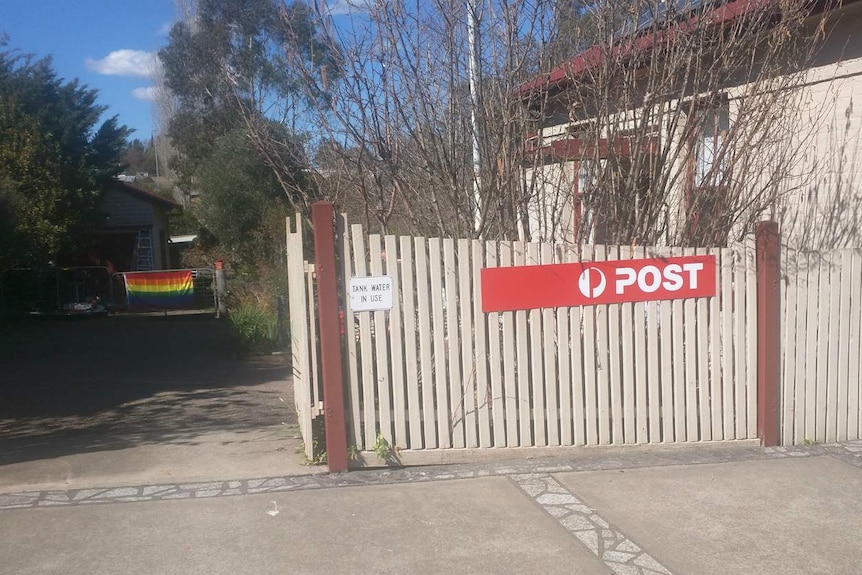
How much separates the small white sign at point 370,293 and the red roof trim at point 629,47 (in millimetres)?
2258

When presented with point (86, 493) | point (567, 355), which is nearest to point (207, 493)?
point (86, 493)

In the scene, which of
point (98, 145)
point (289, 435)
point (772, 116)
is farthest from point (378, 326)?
point (98, 145)

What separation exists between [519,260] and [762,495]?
227cm

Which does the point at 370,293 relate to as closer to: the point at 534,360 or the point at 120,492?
the point at 534,360

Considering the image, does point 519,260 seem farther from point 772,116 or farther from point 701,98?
point 772,116

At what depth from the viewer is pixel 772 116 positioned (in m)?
7.11

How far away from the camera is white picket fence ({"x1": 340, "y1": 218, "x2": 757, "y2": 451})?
19.5 ft

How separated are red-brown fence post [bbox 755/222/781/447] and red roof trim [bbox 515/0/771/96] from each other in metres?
1.79

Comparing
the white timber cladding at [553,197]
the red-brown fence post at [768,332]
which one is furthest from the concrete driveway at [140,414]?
the red-brown fence post at [768,332]

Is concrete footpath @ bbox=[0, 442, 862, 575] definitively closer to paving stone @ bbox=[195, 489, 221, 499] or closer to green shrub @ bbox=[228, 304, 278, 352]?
paving stone @ bbox=[195, 489, 221, 499]

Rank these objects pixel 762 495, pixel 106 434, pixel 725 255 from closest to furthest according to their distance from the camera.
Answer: pixel 762 495 < pixel 725 255 < pixel 106 434

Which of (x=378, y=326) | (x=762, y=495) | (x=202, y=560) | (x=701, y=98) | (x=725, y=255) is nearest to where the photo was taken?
(x=202, y=560)

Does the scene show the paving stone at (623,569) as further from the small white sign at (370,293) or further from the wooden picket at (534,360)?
the small white sign at (370,293)

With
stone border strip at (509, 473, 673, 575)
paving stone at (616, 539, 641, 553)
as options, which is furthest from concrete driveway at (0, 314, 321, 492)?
paving stone at (616, 539, 641, 553)
